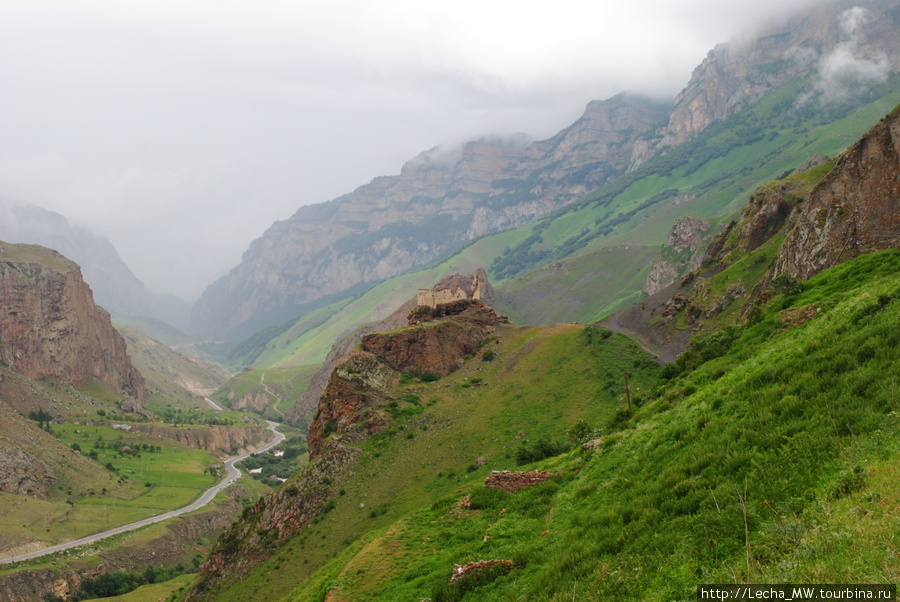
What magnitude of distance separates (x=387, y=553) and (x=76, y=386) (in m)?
197

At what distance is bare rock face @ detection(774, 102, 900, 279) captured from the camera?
39312mm

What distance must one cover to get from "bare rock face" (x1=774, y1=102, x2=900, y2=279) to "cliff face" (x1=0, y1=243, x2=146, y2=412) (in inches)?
7894

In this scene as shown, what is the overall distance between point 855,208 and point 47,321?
21704cm

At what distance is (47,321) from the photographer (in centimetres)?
17738

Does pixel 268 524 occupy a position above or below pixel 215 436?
above

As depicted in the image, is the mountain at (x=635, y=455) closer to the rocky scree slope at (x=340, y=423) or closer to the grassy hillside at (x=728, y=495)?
the grassy hillside at (x=728, y=495)

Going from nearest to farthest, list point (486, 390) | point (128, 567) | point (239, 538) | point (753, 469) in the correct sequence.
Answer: point (753, 469) → point (239, 538) → point (486, 390) → point (128, 567)

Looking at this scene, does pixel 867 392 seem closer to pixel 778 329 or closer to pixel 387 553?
pixel 778 329

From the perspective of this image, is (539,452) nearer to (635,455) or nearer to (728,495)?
(635,455)

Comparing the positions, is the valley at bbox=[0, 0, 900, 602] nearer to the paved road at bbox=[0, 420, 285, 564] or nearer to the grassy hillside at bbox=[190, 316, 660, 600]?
the grassy hillside at bbox=[190, 316, 660, 600]

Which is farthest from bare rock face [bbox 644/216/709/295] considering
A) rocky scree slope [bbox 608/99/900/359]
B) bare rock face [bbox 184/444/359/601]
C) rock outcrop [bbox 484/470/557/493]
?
rock outcrop [bbox 484/470/557/493]

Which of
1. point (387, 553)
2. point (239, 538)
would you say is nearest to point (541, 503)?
point (387, 553)

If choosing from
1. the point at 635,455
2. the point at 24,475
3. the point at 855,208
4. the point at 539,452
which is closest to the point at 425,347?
the point at 539,452

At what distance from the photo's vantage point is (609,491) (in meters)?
17.0
